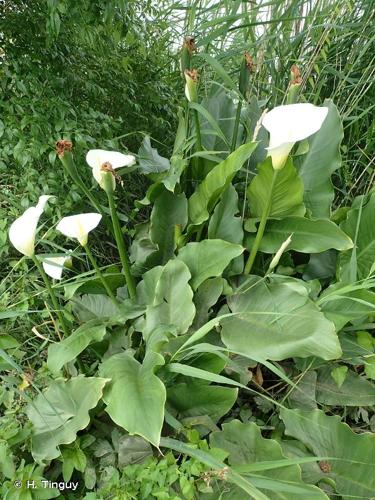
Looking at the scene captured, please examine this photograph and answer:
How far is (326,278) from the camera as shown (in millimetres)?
989

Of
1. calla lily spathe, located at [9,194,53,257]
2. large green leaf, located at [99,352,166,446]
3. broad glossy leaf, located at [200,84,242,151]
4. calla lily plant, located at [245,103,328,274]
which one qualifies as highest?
calla lily plant, located at [245,103,328,274]

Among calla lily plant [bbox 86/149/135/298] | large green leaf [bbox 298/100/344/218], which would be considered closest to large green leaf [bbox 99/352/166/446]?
calla lily plant [bbox 86/149/135/298]

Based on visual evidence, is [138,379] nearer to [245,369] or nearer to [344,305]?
[245,369]

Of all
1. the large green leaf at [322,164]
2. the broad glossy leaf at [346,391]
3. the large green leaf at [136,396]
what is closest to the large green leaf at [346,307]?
the broad glossy leaf at [346,391]

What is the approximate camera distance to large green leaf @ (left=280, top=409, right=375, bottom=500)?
711mm

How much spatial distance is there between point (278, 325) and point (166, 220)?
36 centimetres

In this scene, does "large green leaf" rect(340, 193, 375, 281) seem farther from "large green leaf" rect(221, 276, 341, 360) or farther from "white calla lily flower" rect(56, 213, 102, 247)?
"white calla lily flower" rect(56, 213, 102, 247)

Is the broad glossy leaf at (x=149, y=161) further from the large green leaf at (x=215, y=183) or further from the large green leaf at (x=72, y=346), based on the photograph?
the large green leaf at (x=72, y=346)

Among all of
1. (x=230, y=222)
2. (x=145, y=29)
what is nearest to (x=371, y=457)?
(x=230, y=222)

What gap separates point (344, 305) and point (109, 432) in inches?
18.9

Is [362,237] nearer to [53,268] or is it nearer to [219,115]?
[219,115]

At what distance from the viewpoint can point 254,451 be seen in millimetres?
728

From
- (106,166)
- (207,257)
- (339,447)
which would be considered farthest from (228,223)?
(339,447)

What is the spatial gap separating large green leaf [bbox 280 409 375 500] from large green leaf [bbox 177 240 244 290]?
27 centimetres
